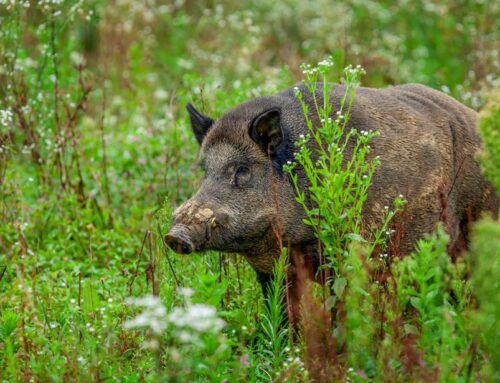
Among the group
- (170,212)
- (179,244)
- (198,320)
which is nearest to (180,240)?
(179,244)

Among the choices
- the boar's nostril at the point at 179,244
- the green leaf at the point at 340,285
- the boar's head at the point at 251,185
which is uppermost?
the boar's head at the point at 251,185

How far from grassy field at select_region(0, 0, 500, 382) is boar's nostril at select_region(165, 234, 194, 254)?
0.61 feet

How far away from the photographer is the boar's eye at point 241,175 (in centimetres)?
504

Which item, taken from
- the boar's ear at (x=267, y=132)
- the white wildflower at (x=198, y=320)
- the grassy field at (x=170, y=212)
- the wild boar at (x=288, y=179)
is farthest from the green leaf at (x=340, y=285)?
the boar's ear at (x=267, y=132)

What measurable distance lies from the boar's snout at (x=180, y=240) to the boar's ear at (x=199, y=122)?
1.09 metres

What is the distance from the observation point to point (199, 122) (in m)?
5.50

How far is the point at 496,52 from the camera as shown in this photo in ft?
30.6

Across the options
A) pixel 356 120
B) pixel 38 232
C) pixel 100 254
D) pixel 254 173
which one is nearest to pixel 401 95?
pixel 356 120

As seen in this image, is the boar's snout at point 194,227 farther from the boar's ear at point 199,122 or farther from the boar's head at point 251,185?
the boar's ear at point 199,122

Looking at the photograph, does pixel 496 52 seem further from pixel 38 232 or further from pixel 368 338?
pixel 368 338

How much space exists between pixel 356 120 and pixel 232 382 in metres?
2.05

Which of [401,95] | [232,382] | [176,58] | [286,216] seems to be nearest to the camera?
[232,382]

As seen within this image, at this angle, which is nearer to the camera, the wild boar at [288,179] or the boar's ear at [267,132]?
the wild boar at [288,179]

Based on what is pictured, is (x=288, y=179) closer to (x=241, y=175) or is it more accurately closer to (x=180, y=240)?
(x=241, y=175)
